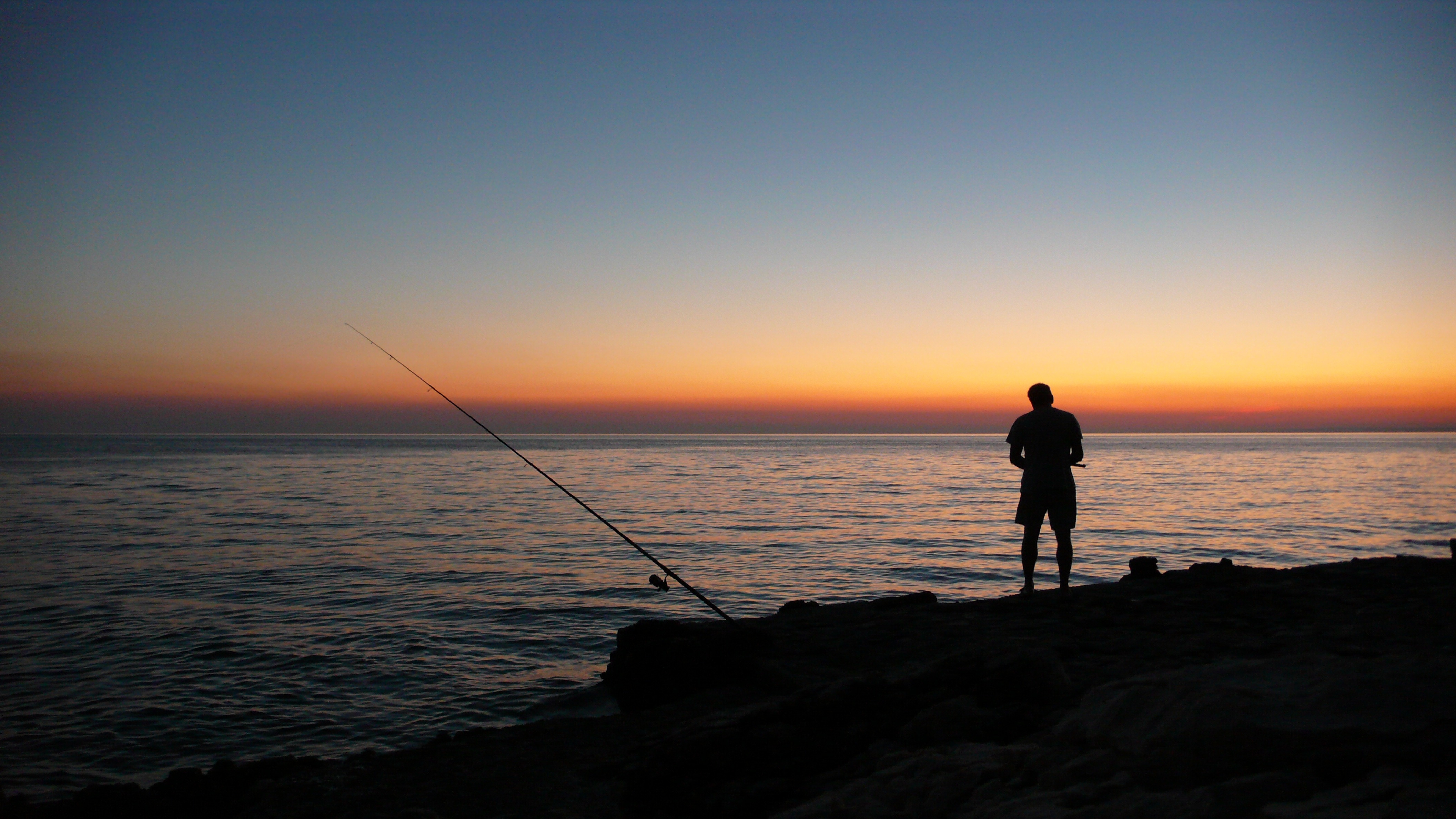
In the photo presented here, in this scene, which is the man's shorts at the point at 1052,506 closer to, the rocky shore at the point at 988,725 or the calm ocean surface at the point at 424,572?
the rocky shore at the point at 988,725

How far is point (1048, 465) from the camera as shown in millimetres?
7043

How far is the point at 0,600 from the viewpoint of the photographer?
10984 millimetres

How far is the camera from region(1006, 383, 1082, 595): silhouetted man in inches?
276

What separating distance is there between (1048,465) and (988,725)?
12.6ft

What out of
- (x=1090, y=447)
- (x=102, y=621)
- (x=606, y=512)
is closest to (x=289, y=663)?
(x=102, y=621)

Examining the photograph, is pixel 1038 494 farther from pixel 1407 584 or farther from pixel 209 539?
pixel 209 539

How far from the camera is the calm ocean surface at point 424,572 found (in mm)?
6641

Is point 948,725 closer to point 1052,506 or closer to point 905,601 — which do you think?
point 1052,506

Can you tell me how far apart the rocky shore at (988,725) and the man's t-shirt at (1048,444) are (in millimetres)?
1171

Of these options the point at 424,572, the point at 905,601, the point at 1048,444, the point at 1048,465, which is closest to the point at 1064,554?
the point at 1048,465

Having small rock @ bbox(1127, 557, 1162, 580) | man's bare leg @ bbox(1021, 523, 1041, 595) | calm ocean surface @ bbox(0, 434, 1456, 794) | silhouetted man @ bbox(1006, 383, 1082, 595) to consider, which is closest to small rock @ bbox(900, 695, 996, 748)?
silhouetted man @ bbox(1006, 383, 1082, 595)

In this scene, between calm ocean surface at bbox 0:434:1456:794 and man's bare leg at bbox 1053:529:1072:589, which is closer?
calm ocean surface at bbox 0:434:1456:794

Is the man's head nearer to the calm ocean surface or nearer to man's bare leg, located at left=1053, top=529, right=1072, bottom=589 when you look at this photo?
man's bare leg, located at left=1053, top=529, right=1072, bottom=589

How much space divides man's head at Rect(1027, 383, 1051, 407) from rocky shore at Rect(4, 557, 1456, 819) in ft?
6.17
